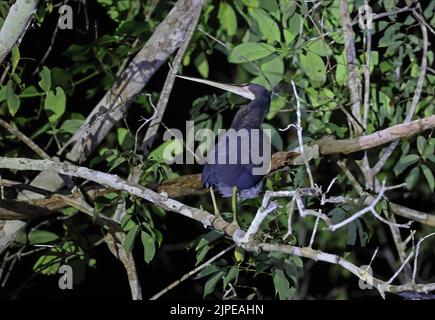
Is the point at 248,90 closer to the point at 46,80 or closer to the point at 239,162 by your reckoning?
the point at 239,162

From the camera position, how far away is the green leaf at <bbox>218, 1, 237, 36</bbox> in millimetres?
2551

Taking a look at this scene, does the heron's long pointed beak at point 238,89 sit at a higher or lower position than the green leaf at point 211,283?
higher

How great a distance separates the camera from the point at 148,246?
6.36ft

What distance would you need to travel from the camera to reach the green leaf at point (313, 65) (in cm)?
225

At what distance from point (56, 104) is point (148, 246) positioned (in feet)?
2.09

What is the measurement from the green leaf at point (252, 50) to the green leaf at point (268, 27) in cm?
10

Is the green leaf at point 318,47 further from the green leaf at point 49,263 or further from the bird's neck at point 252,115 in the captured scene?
the green leaf at point 49,263

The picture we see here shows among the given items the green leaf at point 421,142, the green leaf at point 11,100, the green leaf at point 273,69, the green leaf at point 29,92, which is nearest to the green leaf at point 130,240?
the green leaf at point 11,100

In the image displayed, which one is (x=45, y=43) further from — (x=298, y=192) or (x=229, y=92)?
(x=298, y=192)

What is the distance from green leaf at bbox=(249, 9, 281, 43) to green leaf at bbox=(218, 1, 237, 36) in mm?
220

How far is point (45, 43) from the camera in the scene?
2.66 metres

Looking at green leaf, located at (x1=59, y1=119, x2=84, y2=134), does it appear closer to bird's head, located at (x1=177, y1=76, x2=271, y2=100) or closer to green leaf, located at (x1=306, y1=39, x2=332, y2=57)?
bird's head, located at (x1=177, y1=76, x2=271, y2=100)

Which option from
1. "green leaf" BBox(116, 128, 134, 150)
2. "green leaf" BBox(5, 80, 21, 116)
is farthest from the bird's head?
"green leaf" BBox(5, 80, 21, 116)

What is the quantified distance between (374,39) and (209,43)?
25.6 inches
